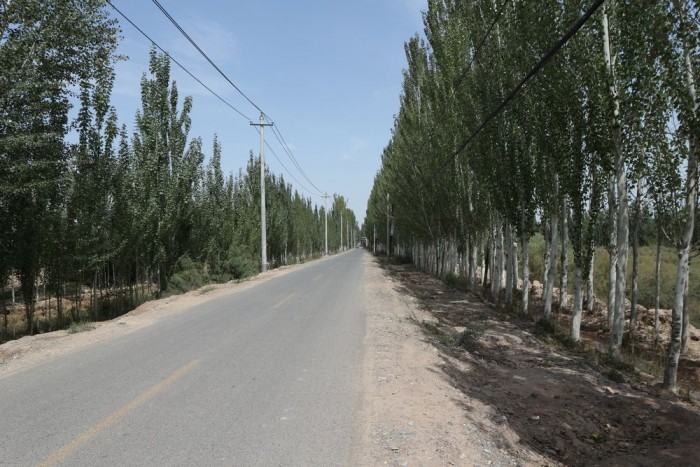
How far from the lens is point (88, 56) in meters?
15.4

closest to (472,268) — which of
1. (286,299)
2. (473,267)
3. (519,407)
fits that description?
(473,267)

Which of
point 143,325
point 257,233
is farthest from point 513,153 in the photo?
point 257,233

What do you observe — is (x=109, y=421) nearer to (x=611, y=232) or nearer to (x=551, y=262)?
(x=551, y=262)

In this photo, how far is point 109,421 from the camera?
14.9 ft

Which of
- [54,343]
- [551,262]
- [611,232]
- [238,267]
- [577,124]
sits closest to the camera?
[54,343]

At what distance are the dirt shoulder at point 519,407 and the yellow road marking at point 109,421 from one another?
2.68 metres

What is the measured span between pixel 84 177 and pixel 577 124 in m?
15.8

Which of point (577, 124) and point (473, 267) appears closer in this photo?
point (577, 124)

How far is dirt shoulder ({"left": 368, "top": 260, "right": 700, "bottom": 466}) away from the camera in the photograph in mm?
4668

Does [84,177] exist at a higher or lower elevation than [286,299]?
higher

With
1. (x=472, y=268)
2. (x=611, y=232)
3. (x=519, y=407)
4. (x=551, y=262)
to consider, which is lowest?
(x=519, y=407)

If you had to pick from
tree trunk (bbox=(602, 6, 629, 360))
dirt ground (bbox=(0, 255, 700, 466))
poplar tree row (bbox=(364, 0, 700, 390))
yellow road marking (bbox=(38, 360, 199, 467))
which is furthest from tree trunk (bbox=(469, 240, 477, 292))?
yellow road marking (bbox=(38, 360, 199, 467))

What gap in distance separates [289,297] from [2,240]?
9.19 m

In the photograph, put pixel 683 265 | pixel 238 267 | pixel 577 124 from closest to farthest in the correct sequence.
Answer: pixel 683 265
pixel 577 124
pixel 238 267
